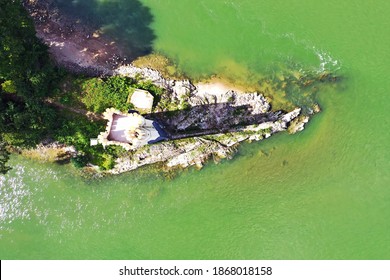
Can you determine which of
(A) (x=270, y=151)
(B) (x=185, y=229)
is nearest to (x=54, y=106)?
(B) (x=185, y=229)

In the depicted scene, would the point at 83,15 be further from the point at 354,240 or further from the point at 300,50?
the point at 354,240

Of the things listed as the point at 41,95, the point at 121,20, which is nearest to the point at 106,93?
the point at 41,95

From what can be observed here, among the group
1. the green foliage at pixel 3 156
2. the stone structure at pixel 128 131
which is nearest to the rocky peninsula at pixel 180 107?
the stone structure at pixel 128 131

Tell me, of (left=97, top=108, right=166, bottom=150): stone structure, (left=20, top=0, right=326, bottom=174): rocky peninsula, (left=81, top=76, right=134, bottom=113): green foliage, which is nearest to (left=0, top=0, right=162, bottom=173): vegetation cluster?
(left=81, top=76, right=134, bottom=113): green foliage

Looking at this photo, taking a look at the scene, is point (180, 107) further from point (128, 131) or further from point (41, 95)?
point (41, 95)

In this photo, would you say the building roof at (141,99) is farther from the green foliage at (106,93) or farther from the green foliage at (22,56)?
the green foliage at (22,56)

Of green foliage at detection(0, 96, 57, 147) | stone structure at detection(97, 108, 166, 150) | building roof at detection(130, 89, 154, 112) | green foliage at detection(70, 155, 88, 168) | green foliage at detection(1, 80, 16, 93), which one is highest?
building roof at detection(130, 89, 154, 112)

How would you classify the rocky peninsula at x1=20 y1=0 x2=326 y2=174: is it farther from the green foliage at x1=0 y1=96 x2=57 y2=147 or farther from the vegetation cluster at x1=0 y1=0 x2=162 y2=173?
the green foliage at x1=0 y1=96 x2=57 y2=147
